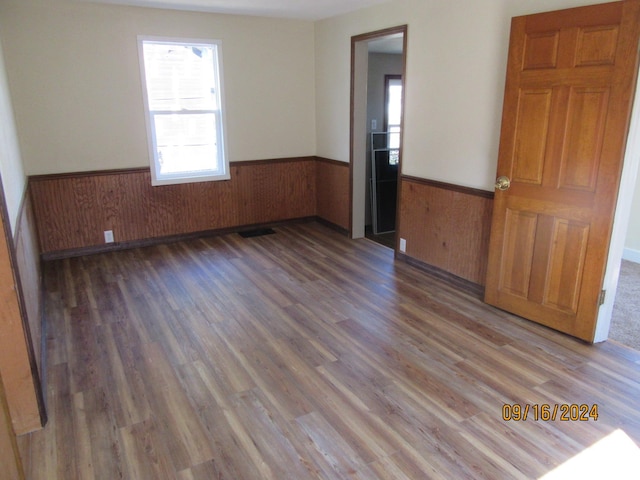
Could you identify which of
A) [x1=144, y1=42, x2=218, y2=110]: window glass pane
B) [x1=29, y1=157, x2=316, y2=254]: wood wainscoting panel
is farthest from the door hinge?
[x1=144, y1=42, x2=218, y2=110]: window glass pane

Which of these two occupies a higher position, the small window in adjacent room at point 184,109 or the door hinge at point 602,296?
the small window in adjacent room at point 184,109

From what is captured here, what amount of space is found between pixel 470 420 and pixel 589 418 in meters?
0.58

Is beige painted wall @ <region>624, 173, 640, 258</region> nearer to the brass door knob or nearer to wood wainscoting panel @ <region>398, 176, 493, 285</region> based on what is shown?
wood wainscoting panel @ <region>398, 176, 493, 285</region>

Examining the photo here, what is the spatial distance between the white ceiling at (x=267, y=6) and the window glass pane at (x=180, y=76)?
1.33 feet

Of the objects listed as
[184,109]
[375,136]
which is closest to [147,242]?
[184,109]

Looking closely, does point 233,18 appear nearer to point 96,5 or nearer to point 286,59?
point 286,59

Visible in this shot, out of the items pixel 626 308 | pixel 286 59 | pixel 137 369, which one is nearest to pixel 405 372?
pixel 137 369

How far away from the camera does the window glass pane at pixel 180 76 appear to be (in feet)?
15.0

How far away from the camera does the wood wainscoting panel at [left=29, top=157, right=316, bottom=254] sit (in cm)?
441

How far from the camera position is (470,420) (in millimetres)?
2186
